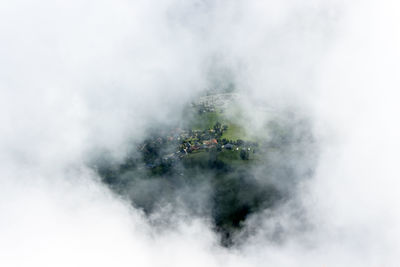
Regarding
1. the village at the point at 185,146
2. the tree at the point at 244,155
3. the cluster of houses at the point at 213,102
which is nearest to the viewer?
the tree at the point at 244,155

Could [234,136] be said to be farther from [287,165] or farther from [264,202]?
[264,202]

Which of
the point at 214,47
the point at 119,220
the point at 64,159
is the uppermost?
the point at 214,47

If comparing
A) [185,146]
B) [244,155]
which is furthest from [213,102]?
[244,155]

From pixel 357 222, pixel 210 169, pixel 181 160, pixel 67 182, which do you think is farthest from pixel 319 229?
pixel 67 182

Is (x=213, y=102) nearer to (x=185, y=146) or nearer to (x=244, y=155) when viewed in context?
(x=185, y=146)

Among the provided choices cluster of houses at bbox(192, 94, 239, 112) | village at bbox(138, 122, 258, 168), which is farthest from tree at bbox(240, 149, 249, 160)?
cluster of houses at bbox(192, 94, 239, 112)

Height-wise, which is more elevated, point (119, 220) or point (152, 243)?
point (119, 220)

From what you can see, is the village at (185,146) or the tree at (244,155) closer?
the tree at (244,155)

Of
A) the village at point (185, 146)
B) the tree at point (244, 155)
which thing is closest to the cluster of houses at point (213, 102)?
the village at point (185, 146)

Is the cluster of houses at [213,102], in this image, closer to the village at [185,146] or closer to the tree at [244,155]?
the village at [185,146]

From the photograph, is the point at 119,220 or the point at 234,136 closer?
the point at 119,220

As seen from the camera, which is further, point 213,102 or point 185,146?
point 213,102
